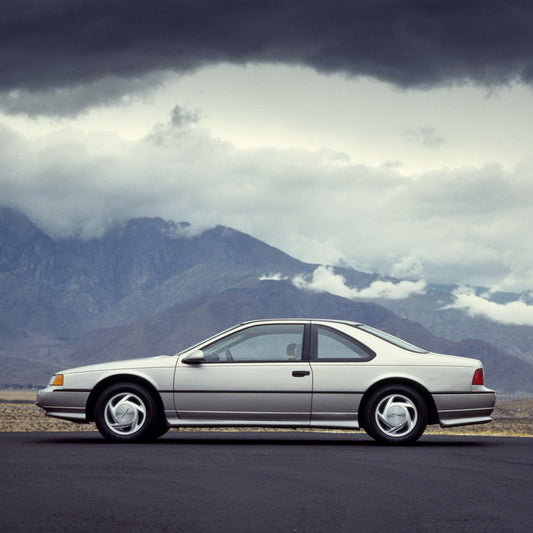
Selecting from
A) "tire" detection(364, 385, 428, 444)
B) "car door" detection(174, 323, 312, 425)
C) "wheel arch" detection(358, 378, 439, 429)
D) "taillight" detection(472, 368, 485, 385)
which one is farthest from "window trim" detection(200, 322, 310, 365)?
"taillight" detection(472, 368, 485, 385)

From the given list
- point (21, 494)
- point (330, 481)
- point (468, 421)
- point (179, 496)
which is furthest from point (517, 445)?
point (21, 494)

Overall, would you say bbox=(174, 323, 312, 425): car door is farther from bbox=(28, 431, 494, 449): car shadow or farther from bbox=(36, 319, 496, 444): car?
bbox=(28, 431, 494, 449): car shadow

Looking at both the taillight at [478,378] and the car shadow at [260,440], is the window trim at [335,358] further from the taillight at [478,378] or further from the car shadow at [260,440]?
the taillight at [478,378]

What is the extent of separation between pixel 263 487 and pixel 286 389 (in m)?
3.48

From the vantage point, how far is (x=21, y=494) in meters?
7.52

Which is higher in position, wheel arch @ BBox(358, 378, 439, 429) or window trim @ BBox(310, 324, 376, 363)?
window trim @ BBox(310, 324, 376, 363)

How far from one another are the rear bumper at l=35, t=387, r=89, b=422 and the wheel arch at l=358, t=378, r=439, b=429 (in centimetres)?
332

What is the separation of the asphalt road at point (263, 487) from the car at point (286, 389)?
331 millimetres

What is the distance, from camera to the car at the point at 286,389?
11.5 m

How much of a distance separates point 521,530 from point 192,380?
19.2ft

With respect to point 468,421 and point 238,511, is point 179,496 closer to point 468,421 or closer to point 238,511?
point 238,511

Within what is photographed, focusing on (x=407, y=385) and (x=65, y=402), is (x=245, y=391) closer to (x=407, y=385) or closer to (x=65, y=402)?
(x=407, y=385)

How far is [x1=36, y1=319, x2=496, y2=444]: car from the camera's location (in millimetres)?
11453

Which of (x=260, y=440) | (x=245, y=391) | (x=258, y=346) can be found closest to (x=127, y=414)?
(x=245, y=391)
